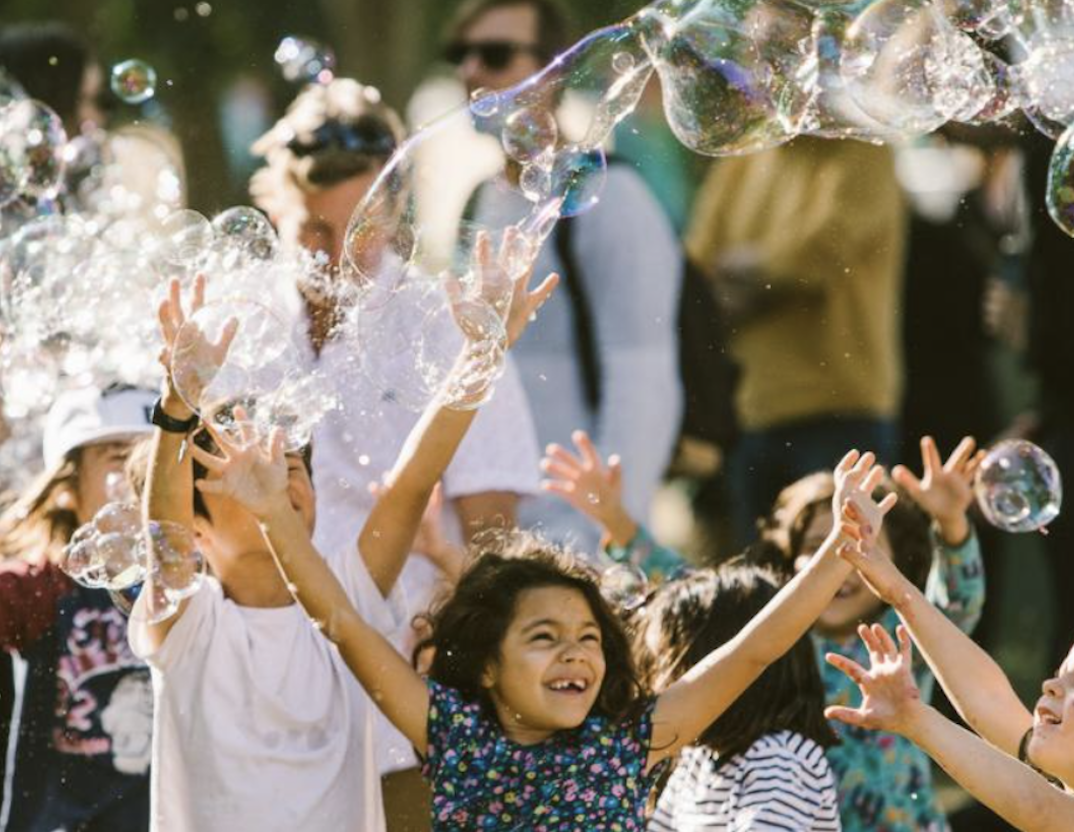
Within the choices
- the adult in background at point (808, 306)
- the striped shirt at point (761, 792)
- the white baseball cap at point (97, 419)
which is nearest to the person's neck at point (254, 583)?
the white baseball cap at point (97, 419)

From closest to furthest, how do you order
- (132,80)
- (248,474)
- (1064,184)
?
(248,474), (1064,184), (132,80)

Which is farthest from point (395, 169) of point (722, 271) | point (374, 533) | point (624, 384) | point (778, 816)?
point (722, 271)

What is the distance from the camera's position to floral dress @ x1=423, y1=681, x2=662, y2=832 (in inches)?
149

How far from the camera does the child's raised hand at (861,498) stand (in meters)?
3.79

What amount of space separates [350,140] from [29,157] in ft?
3.52

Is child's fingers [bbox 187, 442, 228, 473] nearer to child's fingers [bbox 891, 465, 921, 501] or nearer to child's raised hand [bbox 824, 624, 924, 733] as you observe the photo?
child's raised hand [bbox 824, 624, 924, 733]

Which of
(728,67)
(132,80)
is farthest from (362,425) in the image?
(132,80)

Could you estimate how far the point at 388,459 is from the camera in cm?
446

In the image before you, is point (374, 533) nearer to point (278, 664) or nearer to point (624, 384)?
point (278, 664)

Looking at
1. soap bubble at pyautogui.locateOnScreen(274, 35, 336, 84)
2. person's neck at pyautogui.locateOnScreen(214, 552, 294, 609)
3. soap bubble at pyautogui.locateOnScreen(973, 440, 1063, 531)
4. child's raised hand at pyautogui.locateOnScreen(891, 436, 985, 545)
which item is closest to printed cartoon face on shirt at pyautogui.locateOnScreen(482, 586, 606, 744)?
person's neck at pyautogui.locateOnScreen(214, 552, 294, 609)

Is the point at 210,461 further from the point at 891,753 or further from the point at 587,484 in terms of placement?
the point at 891,753

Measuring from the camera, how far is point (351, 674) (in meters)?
3.98

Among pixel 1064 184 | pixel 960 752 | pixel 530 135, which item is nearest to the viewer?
pixel 960 752

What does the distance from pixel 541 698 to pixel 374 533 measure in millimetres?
458
